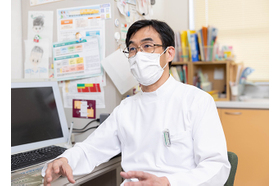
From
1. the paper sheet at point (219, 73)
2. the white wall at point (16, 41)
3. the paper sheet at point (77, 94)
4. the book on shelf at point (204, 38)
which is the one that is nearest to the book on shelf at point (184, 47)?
the book on shelf at point (204, 38)

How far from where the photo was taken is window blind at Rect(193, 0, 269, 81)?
267cm

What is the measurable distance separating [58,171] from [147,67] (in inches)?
25.3

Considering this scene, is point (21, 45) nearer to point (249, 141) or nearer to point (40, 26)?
point (40, 26)

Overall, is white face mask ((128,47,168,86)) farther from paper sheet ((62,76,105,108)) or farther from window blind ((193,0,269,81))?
window blind ((193,0,269,81))

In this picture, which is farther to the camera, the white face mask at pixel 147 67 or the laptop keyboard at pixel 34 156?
the white face mask at pixel 147 67

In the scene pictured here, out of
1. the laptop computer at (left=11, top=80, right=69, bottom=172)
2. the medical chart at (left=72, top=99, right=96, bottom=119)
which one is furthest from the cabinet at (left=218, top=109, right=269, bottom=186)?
the laptop computer at (left=11, top=80, right=69, bottom=172)

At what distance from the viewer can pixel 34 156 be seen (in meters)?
1.28

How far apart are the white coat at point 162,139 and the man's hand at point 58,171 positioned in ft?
0.18

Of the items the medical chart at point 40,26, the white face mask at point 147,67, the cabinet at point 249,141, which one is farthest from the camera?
the cabinet at point 249,141

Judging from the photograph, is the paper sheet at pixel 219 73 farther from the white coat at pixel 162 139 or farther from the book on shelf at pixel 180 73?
the white coat at pixel 162 139

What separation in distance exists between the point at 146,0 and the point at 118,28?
0.52 metres

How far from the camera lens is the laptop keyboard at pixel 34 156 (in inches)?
46.1

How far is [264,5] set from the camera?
2641 millimetres
